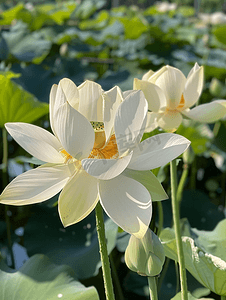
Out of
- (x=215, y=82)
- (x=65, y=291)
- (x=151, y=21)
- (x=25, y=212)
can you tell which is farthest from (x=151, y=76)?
(x=151, y=21)

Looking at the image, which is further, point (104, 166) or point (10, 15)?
point (10, 15)

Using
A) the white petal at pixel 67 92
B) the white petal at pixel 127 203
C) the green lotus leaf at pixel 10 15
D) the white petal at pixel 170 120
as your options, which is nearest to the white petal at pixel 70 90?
the white petal at pixel 67 92

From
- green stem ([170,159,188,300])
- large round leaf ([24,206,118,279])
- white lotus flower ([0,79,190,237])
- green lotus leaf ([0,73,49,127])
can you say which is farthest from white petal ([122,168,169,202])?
green lotus leaf ([0,73,49,127])

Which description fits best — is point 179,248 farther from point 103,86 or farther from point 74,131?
point 103,86

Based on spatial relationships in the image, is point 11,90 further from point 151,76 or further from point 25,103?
point 151,76

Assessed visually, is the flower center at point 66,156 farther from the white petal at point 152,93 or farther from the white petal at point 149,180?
the white petal at point 152,93

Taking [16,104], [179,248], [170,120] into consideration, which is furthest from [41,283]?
[16,104]
